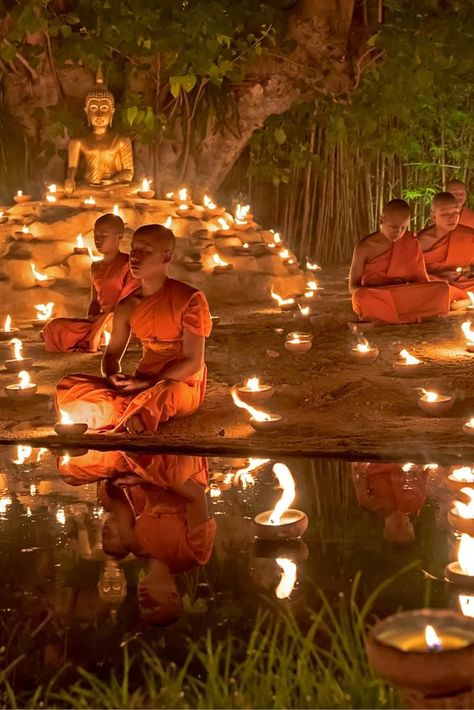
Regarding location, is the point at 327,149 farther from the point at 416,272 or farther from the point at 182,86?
the point at 416,272

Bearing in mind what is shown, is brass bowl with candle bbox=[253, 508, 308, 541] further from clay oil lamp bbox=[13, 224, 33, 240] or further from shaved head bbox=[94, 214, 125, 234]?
clay oil lamp bbox=[13, 224, 33, 240]

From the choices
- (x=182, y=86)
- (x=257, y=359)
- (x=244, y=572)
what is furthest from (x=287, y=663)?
(x=182, y=86)

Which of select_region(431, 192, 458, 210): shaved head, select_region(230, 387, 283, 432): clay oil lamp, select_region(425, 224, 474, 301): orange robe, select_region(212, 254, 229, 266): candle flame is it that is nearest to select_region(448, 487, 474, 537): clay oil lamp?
select_region(230, 387, 283, 432): clay oil lamp

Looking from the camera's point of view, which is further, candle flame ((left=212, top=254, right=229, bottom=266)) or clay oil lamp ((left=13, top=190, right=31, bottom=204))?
clay oil lamp ((left=13, top=190, right=31, bottom=204))

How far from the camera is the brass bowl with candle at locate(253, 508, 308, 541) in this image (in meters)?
3.51

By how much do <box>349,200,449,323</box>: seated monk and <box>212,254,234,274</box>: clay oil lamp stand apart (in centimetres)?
228

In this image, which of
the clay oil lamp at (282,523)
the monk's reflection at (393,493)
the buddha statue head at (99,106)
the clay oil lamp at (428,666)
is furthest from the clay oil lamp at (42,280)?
the clay oil lamp at (428,666)

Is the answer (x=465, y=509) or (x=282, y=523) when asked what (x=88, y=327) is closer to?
(x=282, y=523)

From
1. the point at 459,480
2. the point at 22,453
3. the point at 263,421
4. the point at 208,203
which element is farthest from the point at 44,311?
the point at 459,480

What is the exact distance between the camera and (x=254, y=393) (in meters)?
5.63

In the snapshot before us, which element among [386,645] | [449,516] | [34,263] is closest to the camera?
[386,645]

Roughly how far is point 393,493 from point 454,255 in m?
5.55

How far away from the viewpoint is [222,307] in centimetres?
1029

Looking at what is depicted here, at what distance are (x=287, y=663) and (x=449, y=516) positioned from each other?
1.39m
